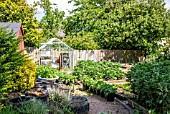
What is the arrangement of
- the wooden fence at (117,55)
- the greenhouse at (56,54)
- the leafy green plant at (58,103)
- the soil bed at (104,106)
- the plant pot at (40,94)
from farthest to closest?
Result: the wooden fence at (117,55), the greenhouse at (56,54), the soil bed at (104,106), the plant pot at (40,94), the leafy green plant at (58,103)

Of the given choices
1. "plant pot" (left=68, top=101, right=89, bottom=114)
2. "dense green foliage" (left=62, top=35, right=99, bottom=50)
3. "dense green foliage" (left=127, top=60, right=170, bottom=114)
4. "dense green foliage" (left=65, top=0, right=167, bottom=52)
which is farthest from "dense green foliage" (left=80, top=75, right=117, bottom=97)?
"dense green foliage" (left=65, top=0, right=167, bottom=52)

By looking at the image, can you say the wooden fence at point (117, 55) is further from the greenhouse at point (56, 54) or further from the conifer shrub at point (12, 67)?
the conifer shrub at point (12, 67)

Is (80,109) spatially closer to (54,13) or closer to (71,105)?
(71,105)

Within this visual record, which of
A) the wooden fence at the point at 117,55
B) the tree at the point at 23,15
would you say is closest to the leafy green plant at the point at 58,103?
the tree at the point at 23,15

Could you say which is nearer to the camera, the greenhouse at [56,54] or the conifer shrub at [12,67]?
the conifer shrub at [12,67]

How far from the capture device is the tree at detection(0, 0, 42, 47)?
1697cm

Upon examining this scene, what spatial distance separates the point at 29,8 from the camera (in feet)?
59.8

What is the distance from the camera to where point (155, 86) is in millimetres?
4387

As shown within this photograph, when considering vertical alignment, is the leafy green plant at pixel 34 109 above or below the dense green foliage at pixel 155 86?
below

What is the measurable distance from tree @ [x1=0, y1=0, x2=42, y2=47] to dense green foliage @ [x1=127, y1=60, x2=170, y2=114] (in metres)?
13.9

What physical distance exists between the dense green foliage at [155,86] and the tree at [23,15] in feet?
45.7

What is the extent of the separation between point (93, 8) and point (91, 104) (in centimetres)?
2246

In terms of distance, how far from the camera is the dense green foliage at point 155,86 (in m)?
4.22

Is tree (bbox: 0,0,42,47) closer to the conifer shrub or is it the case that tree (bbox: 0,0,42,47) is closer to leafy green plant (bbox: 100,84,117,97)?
the conifer shrub
